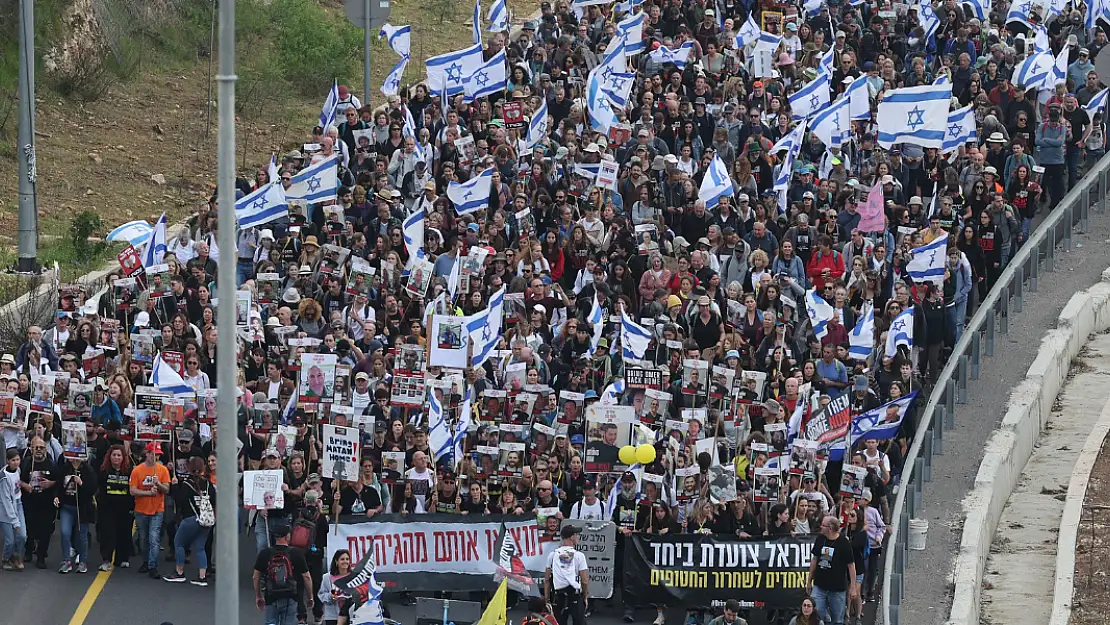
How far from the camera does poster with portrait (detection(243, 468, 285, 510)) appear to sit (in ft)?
62.7

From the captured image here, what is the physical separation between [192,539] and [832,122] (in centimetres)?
1020

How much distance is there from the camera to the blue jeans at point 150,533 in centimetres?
2017

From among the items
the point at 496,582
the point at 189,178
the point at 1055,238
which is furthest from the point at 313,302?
the point at 189,178

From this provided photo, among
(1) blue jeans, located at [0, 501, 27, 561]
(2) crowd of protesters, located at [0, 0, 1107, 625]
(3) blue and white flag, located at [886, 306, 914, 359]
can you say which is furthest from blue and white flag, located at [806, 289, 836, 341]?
(1) blue jeans, located at [0, 501, 27, 561]

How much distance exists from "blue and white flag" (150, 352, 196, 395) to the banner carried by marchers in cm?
489

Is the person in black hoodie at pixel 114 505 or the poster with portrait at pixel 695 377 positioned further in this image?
the poster with portrait at pixel 695 377

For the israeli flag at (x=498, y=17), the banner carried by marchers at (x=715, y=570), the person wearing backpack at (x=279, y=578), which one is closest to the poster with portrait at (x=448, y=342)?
the banner carried by marchers at (x=715, y=570)

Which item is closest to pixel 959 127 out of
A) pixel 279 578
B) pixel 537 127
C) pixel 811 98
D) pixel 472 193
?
pixel 811 98

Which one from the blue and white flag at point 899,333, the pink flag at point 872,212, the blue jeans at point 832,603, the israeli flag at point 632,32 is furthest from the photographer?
the israeli flag at point 632,32

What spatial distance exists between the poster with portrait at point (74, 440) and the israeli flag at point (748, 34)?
12.9 m

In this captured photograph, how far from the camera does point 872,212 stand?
23734 millimetres

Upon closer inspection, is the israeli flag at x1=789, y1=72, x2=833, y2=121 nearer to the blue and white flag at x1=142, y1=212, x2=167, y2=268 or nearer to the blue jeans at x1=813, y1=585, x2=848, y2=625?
the blue and white flag at x1=142, y1=212, x2=167, y2=268

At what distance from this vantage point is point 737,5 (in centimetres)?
3144

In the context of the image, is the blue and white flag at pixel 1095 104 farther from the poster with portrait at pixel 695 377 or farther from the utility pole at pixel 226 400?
the utility pole at pixel 226 400
